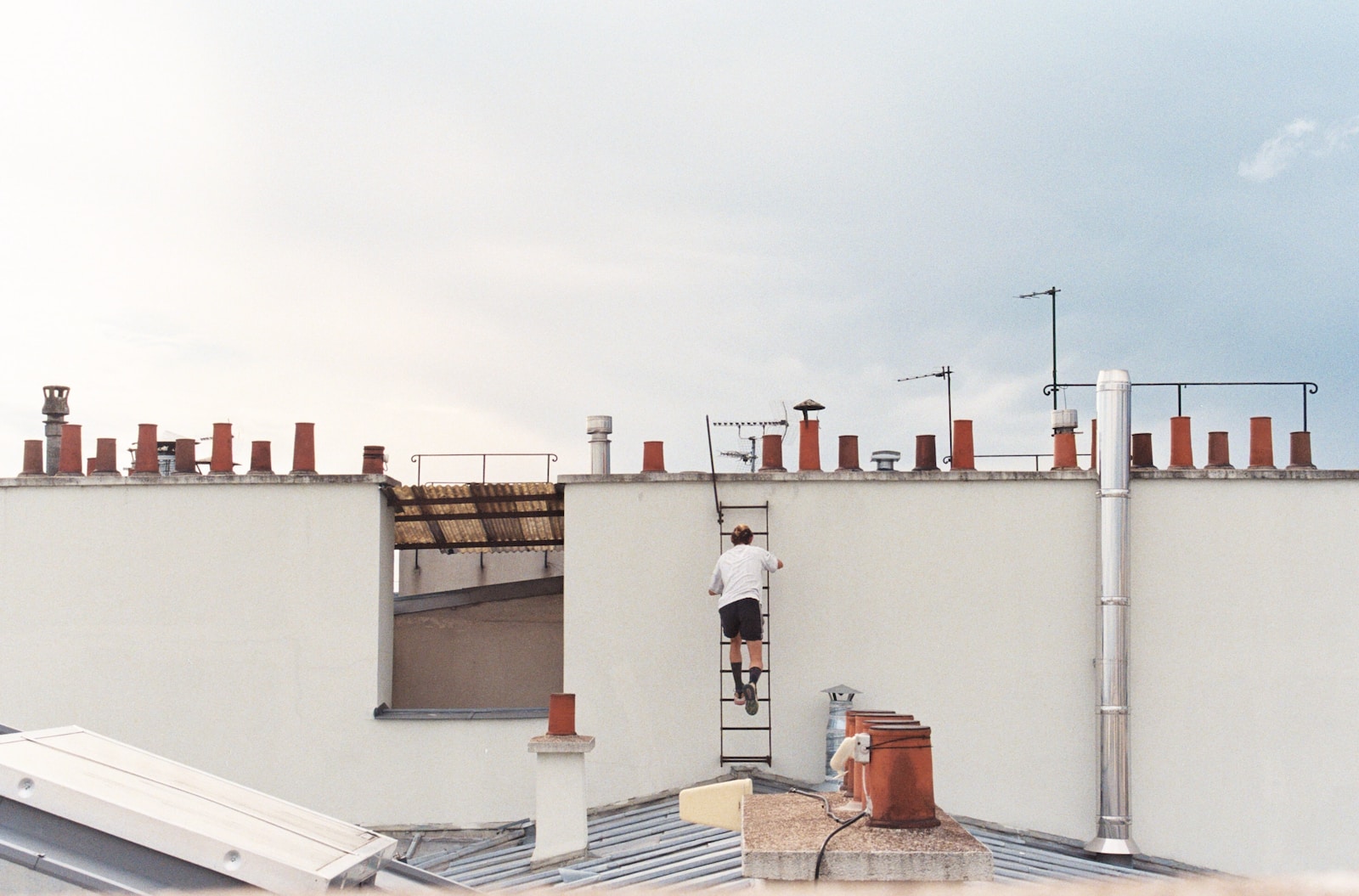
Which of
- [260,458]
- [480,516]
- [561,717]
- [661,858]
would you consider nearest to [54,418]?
[260,458]

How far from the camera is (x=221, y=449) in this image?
13.1 meters

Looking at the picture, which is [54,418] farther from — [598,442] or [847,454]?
[847,454]

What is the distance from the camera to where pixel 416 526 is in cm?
1462

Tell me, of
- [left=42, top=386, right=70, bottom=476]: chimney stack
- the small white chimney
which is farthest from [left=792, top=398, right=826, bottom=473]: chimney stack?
[left=42, top=386, right=70, bottom=476]: chimney stack

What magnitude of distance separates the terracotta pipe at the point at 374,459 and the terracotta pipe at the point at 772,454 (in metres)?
3.80

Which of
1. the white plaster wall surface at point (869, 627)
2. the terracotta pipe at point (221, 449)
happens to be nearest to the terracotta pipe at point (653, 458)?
the white plaster wall surface at point (869, 627)

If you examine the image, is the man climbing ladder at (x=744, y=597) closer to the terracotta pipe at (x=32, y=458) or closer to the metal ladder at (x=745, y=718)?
the metal ladder at (x=745, y=718)

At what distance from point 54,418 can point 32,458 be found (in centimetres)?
60

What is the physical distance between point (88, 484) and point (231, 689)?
2531 mm

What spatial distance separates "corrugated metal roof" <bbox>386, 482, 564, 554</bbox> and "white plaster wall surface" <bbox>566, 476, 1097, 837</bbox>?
1103 millimetres

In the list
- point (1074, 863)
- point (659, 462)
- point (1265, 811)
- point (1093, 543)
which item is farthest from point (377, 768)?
point (1265, 811)

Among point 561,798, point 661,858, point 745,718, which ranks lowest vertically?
point 661,858

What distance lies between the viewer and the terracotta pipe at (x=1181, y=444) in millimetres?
12617

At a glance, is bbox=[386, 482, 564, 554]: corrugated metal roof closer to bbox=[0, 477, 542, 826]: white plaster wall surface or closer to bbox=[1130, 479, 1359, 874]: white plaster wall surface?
bbox=[0, 477, 542, 826]: white plaster wall surface
